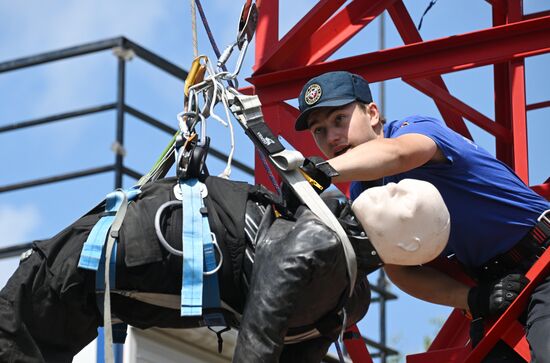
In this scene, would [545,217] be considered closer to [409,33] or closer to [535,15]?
[409,33]

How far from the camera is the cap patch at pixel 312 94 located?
5.96 meters

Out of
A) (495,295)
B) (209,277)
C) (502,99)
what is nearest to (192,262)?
(209,277)

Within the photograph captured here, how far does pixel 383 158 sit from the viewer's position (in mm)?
5527

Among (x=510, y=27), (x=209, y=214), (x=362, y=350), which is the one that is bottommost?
(x=362, y=350)

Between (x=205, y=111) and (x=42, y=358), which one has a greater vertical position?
(x=205, y=111)

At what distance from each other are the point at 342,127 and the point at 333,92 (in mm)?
142

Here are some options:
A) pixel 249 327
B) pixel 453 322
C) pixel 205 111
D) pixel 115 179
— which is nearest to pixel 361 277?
pixel 249 327

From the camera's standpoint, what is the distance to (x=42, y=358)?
17.6 feet

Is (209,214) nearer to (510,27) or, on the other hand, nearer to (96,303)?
(96,303)

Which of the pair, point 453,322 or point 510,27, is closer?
point 510,27

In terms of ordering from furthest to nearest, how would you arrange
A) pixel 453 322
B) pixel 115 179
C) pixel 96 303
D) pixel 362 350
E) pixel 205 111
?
pixel 115 179 < pixel 453 322 < pixel 362 350 < pixel 205 111 < pixel 96 303

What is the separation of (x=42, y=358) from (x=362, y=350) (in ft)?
7.24

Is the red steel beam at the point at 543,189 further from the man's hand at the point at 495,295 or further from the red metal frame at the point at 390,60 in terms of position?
the man's hand at the point at 495,295

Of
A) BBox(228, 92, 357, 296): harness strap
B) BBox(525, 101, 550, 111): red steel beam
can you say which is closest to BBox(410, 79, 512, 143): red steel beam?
BBox(525, 101, 550, 111): red steel beam
